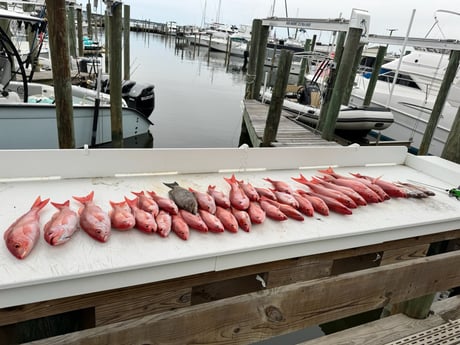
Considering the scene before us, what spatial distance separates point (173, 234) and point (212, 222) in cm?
25

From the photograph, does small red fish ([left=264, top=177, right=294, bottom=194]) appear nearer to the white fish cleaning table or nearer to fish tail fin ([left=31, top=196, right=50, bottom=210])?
the white fish cleaning table

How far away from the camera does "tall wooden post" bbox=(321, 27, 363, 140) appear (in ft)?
24.3

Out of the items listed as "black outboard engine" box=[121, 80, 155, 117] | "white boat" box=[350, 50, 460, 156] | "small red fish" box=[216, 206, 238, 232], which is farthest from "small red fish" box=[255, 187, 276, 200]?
"white boat" box=[350, 50, 460, 156]

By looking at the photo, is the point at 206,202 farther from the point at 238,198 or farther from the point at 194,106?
the point at 194,106

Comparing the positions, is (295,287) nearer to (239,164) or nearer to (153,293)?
(153,293)

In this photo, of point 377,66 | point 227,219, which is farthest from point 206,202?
point 377,66

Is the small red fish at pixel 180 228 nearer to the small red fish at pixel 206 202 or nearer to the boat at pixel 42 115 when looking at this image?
the small red fish at pixel 206 202

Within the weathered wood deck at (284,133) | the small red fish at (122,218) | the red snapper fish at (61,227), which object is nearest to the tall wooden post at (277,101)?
the weathered wood deck at (284,133)

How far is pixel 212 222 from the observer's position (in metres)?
2.15

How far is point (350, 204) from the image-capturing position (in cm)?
271

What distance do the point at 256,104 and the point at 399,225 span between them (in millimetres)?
9171

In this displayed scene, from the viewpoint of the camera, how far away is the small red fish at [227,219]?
7.14 ft

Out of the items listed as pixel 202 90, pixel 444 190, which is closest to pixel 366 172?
pixel 444 190

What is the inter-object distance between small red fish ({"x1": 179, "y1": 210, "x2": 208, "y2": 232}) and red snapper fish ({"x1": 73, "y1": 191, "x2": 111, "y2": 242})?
Result: 1.54 feet
